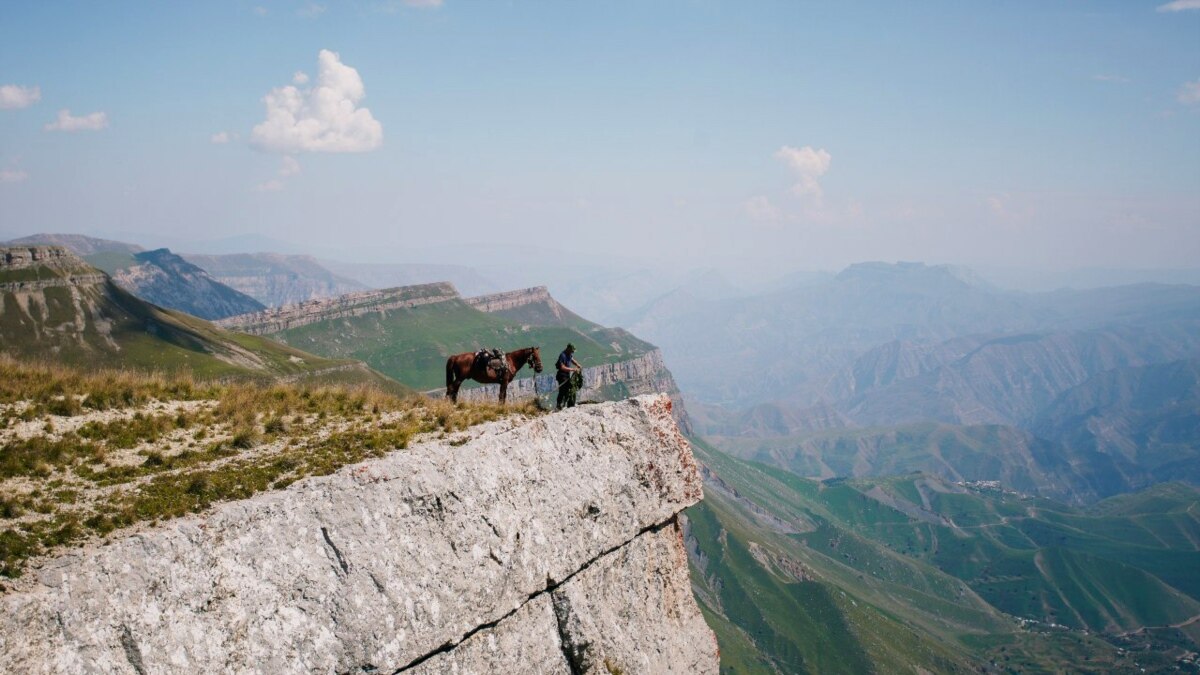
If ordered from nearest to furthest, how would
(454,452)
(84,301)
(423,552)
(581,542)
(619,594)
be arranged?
(423,552)
(454,452)
(581,542)
(619,594)
(84,301)

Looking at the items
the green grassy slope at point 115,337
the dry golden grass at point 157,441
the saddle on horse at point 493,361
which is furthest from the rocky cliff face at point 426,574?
A: the green grassy slope at point 115,337

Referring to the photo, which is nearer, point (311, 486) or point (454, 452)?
point (311, 486)

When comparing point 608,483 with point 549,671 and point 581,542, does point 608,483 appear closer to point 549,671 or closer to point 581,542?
point 581,542

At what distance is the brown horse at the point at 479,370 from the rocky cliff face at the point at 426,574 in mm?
4813

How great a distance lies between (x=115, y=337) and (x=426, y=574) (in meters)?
164

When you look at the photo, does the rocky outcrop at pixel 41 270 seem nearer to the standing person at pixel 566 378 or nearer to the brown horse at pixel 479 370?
the brown horse at pixel 479 370

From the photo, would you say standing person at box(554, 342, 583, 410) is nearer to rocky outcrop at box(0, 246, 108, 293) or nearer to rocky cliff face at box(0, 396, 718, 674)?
rocky cliff face at box(0, 396, 718, 674)

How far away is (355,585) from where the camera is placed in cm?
1622

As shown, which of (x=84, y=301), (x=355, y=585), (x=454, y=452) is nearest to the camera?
(x=355, y=585)

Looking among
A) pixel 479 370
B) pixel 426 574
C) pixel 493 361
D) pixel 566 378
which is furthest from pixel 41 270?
Answer: pixel 426 574

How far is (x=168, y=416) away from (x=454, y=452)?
9000 mm

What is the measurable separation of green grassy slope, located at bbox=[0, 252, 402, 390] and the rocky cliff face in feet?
360

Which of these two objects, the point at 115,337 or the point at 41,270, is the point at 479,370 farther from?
the point at 41,270

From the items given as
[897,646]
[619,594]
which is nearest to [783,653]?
[897,646]
